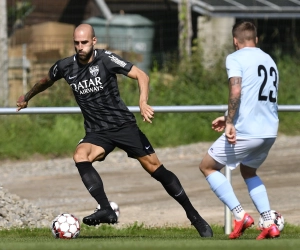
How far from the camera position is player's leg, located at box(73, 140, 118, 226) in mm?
7895

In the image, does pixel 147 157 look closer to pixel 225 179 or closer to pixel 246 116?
pixel 225 179

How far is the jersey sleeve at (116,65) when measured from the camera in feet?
27.4

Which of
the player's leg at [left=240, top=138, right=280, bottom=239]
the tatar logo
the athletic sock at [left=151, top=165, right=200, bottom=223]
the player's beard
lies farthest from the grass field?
the player's beard

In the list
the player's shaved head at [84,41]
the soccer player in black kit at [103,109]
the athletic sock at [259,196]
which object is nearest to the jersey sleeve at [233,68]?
the soccer player in black kit at [103,109]

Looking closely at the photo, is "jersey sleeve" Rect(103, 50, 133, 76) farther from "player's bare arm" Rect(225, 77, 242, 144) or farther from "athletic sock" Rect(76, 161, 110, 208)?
"player's bare arm" Rect(225, 77, 242, 144)

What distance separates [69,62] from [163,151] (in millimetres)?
7910

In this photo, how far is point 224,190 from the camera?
7973 mm

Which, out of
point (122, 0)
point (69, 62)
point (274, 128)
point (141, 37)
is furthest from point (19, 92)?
point (274, 128)

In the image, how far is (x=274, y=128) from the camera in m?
7.89

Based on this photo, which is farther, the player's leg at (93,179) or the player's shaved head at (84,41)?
the player's shaved head at (84,41)

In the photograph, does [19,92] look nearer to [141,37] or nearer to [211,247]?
[141,37]

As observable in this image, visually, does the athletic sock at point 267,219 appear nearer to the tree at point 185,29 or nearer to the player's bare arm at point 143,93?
the player's bare arm at point 143,93

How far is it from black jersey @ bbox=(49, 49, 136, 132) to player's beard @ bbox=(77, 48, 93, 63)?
0.17 feet

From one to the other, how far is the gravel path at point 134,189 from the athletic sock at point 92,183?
1.52 meters
